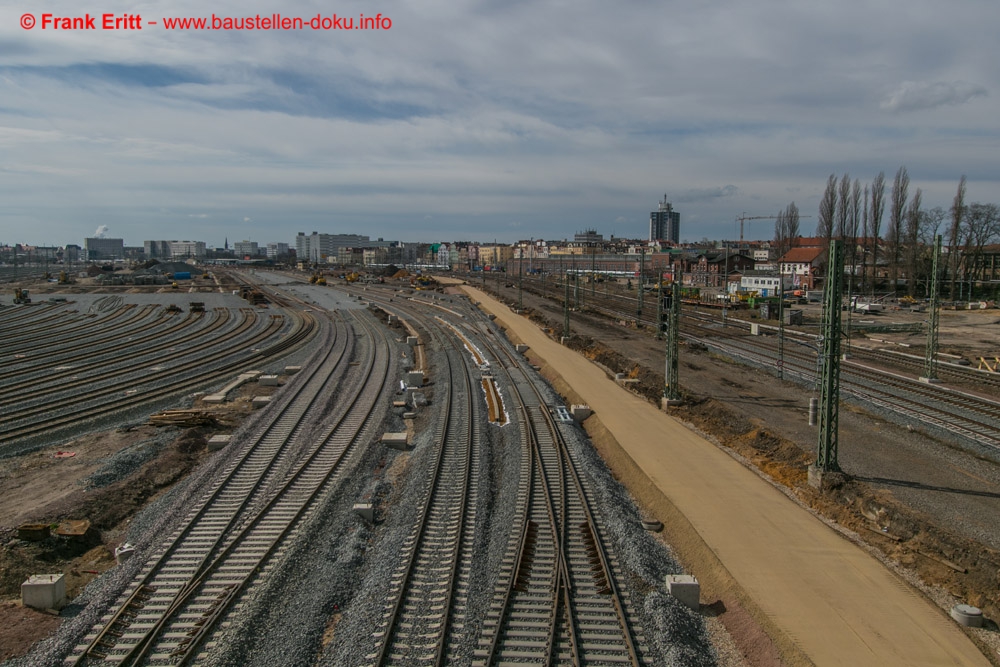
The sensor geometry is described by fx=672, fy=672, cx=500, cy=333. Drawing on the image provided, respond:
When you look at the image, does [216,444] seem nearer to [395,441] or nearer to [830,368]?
[395,441]

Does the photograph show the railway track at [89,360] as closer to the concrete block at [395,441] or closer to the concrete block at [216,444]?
the concrete block at [216,444]

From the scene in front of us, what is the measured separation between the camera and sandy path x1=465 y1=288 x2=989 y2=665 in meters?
9.19

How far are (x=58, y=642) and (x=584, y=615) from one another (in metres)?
7.44

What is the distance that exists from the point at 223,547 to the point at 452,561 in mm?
4340

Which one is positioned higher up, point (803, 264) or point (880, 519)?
point (803, 264)

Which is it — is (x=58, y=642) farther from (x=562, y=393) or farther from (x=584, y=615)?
(x=562, y=393)

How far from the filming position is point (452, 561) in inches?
459

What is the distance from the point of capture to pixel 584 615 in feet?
33.4

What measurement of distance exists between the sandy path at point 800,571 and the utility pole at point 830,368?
125cm

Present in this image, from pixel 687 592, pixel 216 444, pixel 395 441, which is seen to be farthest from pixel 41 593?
pixel 687 592

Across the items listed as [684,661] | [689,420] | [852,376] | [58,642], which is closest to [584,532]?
[684,661]

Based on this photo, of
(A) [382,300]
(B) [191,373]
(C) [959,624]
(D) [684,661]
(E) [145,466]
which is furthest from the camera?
(A) [382,300]

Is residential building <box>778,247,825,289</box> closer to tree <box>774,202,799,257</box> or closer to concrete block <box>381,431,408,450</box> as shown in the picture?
tree <box>774,202,799,257</box>

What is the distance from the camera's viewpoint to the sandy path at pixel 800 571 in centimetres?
919
